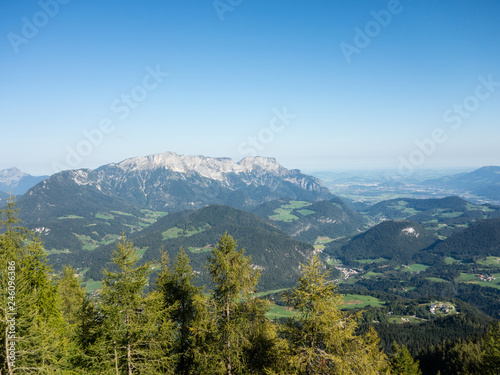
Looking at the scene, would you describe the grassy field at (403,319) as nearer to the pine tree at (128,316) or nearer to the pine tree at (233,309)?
the pine tree at (233,309)

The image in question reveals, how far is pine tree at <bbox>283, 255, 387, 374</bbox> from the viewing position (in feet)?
41.7

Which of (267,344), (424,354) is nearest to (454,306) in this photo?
(424,354)

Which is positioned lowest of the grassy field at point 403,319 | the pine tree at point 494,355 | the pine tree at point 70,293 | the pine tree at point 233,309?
the grassy field at point 403,319

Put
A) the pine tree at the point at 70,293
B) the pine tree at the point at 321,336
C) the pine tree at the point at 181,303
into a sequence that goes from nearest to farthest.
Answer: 1. the pine tree at the point at 321,336
2. the pine tree at the point at 181,303
3. the pine tree at the point at 70,293

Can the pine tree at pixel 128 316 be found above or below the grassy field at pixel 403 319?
above

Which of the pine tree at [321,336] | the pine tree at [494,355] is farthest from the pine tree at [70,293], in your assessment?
the pine tree at [494,355]

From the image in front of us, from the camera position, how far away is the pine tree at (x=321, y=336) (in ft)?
41.7

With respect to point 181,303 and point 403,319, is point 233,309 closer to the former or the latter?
point 181,303

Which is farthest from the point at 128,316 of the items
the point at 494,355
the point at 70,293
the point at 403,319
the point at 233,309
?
the point at 403,319

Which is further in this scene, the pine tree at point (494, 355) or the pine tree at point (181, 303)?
the pine tree at point (494, 355)

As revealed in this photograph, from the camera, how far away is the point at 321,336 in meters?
13.8

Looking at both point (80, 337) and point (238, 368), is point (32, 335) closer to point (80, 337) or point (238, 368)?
point (80, 337)

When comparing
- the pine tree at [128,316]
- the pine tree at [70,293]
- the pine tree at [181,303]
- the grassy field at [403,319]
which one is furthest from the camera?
the grassy field at [403,319]

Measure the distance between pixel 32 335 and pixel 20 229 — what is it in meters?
18.7
